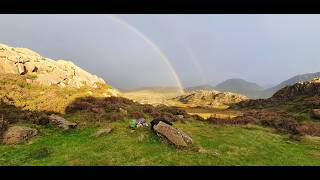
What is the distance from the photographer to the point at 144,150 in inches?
863

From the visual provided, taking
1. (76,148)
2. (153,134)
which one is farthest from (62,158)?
(153,134)

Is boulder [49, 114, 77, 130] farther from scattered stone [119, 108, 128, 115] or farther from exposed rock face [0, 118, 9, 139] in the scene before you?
scattered stone [119, 108, 128, 115]

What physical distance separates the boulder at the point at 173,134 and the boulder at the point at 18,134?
9.06 meters

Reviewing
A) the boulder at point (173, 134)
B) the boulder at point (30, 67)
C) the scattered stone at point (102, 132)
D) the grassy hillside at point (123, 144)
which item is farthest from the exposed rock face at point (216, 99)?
the boulder at point (173, 134)

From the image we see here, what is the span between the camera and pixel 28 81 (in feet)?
141

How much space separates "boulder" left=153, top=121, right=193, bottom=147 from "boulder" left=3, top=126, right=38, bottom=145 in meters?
9.06

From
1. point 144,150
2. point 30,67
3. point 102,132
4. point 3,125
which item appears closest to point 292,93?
point 30,67

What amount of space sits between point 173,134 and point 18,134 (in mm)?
11010

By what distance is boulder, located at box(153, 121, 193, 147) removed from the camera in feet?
75.0

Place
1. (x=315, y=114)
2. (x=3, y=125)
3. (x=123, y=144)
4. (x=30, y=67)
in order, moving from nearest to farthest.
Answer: (x=123, y=144)
(x=3, y=125)
(x=315, y=114)
(x=30, y=67)

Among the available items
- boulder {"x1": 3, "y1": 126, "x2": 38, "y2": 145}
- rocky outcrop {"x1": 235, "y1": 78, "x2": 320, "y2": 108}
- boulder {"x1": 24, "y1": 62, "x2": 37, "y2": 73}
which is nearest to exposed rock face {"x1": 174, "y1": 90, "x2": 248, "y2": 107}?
rocky outcrop {"x1": 235, "y1": 78, "x2": 320, "y2": 108}

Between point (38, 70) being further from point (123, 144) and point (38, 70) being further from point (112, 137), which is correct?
point (123, 144)
